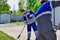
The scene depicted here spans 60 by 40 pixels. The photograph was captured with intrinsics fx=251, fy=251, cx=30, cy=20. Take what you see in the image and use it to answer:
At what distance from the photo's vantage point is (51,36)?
597 centimetres

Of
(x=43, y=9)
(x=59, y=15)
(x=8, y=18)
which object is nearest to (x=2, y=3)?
(x=8, y=18)

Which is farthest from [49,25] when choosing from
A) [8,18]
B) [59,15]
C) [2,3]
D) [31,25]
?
[2,3]

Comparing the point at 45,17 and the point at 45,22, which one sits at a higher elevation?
the point at 45,17

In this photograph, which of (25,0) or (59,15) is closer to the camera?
(59,15)

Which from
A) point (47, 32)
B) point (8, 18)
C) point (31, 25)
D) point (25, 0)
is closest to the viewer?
point (47, 32)

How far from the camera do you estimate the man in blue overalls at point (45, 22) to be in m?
5.97

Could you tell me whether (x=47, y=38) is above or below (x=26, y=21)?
above

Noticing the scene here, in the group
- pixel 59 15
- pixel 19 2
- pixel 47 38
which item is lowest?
pixel 19 2

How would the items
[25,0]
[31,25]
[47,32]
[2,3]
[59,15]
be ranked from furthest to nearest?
[25,0] < [2,3] < [59,15] < [31,25] < [47,32]

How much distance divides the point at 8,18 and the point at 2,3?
12728 millimetres

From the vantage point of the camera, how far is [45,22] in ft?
19.6

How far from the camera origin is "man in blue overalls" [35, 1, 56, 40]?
19.6 ft

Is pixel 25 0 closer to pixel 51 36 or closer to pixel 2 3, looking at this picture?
pixel 2 3

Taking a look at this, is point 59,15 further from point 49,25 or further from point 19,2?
point 19,2
